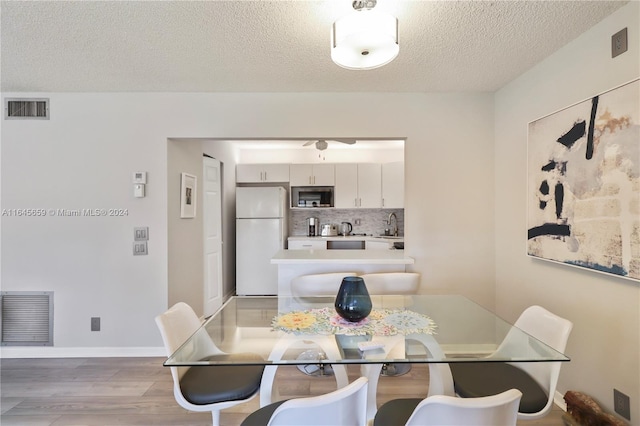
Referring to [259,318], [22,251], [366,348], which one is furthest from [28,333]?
[366,348]

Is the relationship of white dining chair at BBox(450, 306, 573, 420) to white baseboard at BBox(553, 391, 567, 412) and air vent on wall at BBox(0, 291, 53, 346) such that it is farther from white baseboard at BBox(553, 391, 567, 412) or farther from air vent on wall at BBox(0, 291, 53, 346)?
air vent on wall at BBox(0, 291, 53, 346)

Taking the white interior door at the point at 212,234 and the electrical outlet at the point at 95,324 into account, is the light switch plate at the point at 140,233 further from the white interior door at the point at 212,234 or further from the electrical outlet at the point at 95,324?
the white interior door at the point at 212,234

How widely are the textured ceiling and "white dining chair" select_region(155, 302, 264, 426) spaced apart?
5.60ft

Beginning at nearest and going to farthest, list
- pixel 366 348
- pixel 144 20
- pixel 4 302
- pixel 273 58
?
pixel 366 348 < pixel 144 20 < pixel 273 58 < pixel 4 302

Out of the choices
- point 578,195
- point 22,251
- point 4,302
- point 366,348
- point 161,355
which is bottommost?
point 161,355

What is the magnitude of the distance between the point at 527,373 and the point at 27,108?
173 inches

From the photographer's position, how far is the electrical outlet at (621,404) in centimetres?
165

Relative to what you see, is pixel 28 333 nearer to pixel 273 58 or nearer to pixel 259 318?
pixel 259 318

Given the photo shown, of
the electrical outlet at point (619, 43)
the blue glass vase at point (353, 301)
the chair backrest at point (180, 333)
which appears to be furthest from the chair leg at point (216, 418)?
the electrical outlet at point (619, 43)

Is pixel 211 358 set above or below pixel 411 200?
below

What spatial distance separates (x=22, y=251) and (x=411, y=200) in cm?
367

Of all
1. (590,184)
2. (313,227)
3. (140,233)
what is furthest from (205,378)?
(313,227)

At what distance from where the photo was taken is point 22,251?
2797 millimetres

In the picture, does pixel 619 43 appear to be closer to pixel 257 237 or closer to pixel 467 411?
pixel 467 411
